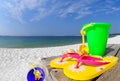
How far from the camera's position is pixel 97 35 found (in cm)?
142

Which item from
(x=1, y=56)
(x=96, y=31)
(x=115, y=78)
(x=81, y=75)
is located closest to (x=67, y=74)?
(x=81, y=75)

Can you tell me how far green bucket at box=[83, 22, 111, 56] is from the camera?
4.54 ft

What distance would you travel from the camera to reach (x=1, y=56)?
23.2 ft

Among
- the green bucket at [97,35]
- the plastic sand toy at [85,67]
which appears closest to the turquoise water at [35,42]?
the green bucket at [97,35]

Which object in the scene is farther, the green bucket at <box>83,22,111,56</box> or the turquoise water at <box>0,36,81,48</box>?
the turquoise water at <box>0,36,81,48</box>

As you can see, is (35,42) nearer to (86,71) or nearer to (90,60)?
(90,60)

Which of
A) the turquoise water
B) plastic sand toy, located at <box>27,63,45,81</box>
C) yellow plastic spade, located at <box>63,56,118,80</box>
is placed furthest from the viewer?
the turquoise water

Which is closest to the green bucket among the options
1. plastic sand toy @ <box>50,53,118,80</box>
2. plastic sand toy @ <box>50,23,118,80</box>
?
plastic sand toy @ <box>50,23,118,80</box>

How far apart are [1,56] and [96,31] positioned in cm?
625

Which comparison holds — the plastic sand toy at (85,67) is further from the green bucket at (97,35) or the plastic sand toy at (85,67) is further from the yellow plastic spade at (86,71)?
the green bucket at (97,35)

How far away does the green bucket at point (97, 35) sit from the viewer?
1.38m

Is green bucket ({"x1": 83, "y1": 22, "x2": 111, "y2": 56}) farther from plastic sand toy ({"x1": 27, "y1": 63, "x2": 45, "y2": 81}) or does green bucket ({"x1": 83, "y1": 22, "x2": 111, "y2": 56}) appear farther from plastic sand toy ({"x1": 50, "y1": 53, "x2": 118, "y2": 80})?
plastic sand toy ({"x1": 27, "y1": 63, "x2": 45, "y2": 81})

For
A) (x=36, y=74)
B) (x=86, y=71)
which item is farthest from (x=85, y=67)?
(x=36, y=74)

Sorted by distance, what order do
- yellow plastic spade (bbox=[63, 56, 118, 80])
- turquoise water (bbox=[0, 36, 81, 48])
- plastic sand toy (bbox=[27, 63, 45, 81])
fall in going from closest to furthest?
yellow plastic spade (bbox=[63, 56, 118, 80]) < plastic sand toy (bbox=[27, 63, 45, 81]) < turquoise water (bbox=[0, 36, 81, 48])
